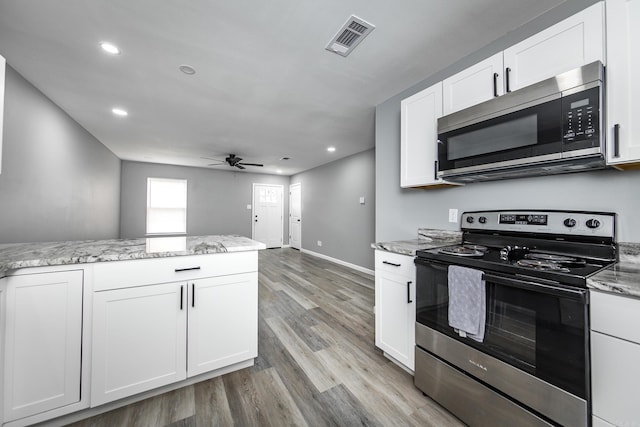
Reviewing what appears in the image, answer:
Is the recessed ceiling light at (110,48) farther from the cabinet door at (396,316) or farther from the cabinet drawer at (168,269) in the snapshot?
the cabinet door at (396,316)

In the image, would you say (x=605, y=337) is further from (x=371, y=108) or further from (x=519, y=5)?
(x=371, y=108)

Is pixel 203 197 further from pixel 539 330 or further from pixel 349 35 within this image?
pixel 539 330

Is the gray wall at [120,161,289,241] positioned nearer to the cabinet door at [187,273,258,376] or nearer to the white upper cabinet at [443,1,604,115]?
the cabinet door at [187,273,258,376]

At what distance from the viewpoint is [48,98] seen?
268 centimetres

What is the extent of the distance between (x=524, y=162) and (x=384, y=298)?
1299mm

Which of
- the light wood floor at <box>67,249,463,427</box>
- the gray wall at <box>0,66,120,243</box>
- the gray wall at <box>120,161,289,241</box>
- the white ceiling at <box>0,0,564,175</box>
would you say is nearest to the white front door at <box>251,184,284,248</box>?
the gray wall at <box>120,161,289,241</box>

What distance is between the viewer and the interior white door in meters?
7.28

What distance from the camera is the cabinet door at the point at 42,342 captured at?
124 cm

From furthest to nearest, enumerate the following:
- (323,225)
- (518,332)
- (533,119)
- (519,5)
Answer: (323,225) → (519,5) → (533,119) → (518,332)

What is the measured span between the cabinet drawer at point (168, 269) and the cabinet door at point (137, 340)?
0.05 m

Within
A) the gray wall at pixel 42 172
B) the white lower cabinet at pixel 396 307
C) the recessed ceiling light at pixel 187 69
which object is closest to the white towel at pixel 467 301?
the white lower cabinet at pixel 396 307

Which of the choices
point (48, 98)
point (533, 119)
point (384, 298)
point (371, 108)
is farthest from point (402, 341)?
point (48, 98)

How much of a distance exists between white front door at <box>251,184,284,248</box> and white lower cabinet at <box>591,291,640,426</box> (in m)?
7.10

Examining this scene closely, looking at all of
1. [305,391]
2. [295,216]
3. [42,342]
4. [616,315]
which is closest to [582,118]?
[616,315]
